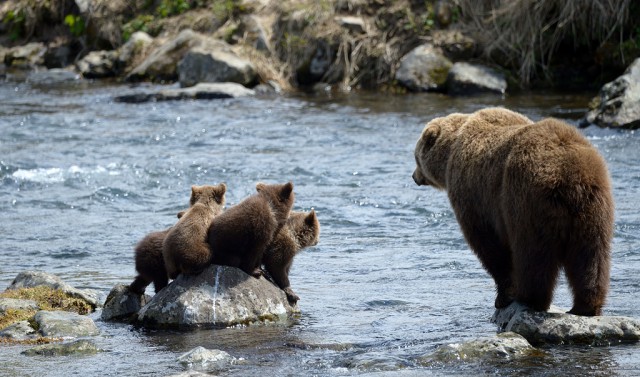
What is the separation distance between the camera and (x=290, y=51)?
856 inches

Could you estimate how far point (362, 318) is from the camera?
774 centimetres

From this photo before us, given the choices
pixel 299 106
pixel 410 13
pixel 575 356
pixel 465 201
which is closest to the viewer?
pixel 575 356

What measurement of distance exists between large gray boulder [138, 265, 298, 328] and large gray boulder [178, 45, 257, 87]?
13.6 metres

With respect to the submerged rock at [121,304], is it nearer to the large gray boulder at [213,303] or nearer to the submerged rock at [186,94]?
the large gray boulder at [213,303]

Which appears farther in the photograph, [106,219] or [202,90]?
[202,90]

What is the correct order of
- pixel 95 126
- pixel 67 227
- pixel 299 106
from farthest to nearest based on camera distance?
pixel 299 106, pixel 95 126, pixel 67 227

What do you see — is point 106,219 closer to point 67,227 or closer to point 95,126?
point 67,227

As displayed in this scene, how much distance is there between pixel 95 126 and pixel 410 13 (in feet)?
24.2

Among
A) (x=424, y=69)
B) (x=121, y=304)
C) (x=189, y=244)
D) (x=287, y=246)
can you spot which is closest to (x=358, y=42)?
(x=424, y=69)

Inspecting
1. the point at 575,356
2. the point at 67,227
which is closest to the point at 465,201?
the point at 575,356

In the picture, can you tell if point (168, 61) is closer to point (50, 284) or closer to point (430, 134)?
point (50, 284)

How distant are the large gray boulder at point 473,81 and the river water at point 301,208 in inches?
16.5

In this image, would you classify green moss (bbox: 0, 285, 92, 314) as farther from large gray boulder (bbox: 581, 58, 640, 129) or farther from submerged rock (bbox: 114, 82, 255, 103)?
submerged rock (bbox: 114, 82, 255, 103)

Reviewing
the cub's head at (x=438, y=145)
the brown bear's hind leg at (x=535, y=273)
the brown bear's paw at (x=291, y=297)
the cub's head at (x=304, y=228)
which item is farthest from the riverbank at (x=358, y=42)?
the brown bear's hind leg at (x=535, y=273)
